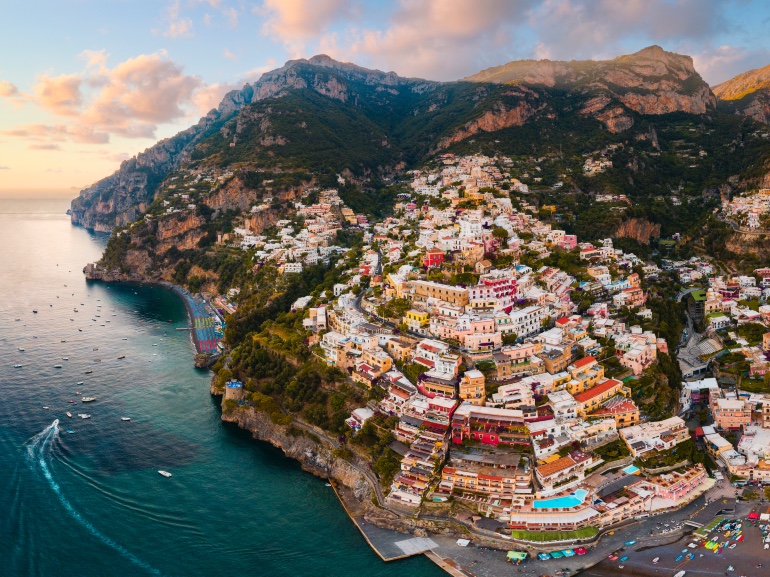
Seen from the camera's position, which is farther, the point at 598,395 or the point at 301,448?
the point at 301,448

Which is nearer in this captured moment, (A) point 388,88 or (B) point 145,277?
(B) point 145,277

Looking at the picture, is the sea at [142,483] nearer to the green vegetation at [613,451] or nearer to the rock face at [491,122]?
the green vegetation at [613,451]

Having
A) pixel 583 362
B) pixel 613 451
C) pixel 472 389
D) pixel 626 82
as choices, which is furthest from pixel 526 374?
pixel 626 82

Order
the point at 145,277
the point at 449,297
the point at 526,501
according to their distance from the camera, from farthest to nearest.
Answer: the point at 145,277 → the point at 449,297 → the point at 526,501

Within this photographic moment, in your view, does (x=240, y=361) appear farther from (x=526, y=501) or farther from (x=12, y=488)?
(x=526, y=501)

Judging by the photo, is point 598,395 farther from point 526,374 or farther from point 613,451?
point 526,374

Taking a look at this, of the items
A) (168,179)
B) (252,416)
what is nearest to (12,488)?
(252,416)
